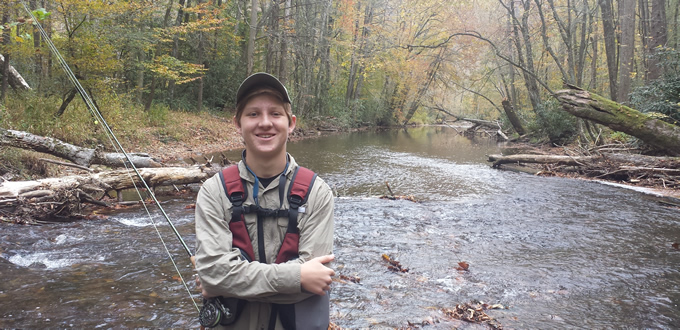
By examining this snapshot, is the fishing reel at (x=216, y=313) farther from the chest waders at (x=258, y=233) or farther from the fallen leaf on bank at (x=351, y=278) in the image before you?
the fallen leaf on bank at (x=351, y=278)

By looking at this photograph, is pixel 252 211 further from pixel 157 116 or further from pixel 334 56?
pixel 334 56

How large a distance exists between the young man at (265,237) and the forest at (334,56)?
3.10 metres

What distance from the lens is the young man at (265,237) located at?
1601 mm

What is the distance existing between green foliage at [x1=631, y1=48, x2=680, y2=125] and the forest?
43 mm

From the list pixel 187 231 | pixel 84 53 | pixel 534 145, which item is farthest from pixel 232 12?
pixel 187 231

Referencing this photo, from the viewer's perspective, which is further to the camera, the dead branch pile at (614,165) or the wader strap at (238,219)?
the dead branch pile at (614,165)

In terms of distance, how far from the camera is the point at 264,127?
1.82m

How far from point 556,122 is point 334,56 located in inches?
874

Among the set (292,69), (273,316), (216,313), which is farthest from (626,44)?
(292,69)

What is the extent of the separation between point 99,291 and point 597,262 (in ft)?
19.7

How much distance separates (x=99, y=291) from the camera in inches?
150

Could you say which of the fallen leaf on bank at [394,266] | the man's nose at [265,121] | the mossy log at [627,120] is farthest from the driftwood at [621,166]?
the man's nose at [265,121]

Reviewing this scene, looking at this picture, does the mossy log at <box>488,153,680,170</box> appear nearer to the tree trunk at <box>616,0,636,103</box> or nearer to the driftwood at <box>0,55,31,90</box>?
the tree trunk at <box>616,0,636,103</box>

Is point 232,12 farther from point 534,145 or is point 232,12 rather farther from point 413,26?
point 534,145
